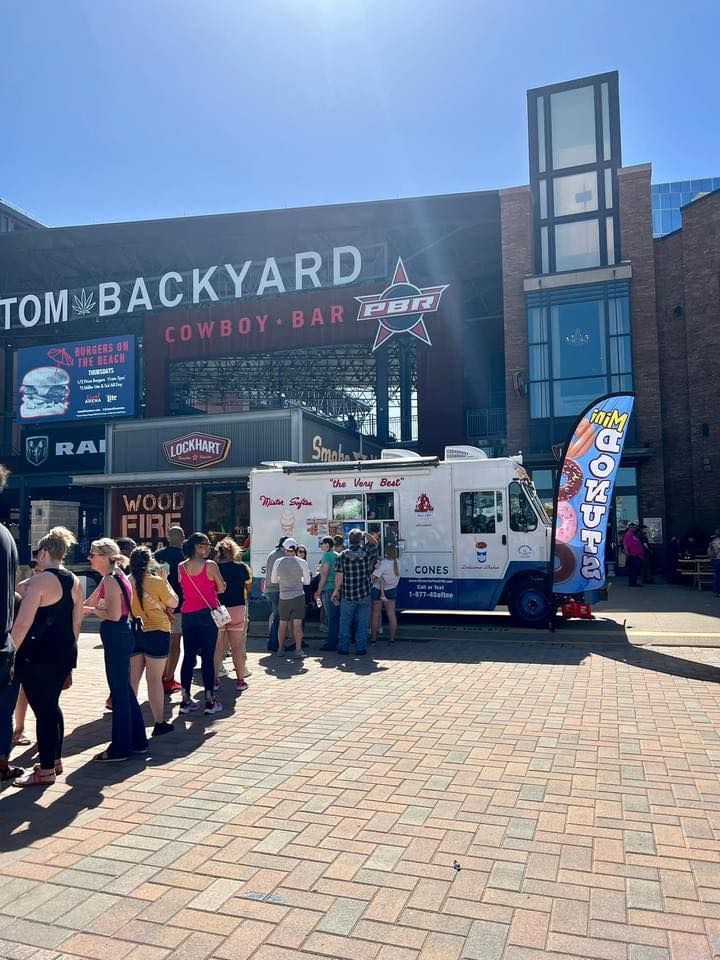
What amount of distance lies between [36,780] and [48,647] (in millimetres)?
940

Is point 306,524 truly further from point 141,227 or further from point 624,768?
point 141,227

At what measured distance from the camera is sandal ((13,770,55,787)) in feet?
16.8

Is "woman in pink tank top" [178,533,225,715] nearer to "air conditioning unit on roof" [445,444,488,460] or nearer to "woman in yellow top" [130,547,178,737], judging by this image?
"woman in yellow top" [130,547,178,737]

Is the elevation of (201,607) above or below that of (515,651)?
above

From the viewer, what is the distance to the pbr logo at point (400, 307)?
2652 cm

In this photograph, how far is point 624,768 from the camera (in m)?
5.29

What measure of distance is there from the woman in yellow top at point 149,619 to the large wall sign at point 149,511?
688 inches

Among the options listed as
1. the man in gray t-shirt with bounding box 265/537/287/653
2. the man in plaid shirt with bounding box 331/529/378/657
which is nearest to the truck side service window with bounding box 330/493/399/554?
the man in plaid shirt with bounding box 331/529/378/657

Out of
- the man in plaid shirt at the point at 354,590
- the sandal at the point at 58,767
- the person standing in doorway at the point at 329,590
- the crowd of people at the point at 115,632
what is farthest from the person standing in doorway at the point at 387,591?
the sandal at the point at 58,767

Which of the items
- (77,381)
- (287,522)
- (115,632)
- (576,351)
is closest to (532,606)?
(287,522)

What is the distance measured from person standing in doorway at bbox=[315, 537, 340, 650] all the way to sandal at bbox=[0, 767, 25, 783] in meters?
5.91

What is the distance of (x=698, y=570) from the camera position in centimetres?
1927

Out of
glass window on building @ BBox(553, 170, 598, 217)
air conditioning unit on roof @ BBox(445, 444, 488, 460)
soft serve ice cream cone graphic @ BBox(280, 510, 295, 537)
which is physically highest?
glass window on building @ BBox(553, 170, 598, 217)

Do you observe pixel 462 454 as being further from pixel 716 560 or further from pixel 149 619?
pixel 149 619
